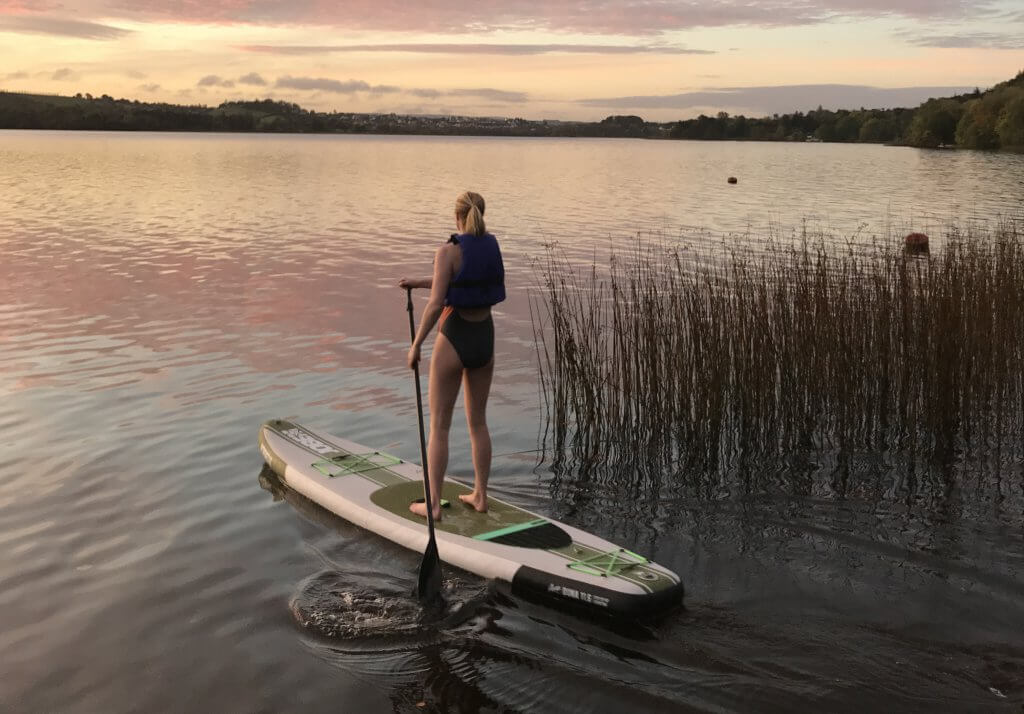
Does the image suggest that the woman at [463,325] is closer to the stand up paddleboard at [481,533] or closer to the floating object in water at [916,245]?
the stand up paddleboard at [481,533]

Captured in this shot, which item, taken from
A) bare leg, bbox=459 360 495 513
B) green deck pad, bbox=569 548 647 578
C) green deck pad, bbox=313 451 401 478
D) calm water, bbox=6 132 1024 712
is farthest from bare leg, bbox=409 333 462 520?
green deck pad, bbox=313 451 401 478

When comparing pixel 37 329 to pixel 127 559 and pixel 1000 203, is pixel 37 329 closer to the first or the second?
pixel 127 559

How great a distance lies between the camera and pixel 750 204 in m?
35.9

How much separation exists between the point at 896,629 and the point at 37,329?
43.8 ft

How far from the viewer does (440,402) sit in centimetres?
656

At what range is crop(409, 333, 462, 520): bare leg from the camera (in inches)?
254

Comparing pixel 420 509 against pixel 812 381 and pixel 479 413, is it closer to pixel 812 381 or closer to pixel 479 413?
pixel 479 413

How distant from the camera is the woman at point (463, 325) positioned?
6.21 metres

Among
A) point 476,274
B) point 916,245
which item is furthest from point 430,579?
point 916,245

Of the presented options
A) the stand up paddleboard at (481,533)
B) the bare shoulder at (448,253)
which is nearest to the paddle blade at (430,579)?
the stand up paddleboard at (481,533)

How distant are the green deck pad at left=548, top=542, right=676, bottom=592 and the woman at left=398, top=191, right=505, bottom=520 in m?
1.00

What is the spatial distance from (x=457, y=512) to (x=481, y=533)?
1.53ft

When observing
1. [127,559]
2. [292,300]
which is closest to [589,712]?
[127,559]

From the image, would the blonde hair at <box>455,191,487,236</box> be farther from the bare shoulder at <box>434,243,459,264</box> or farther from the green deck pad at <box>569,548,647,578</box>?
the green deck pad at <box>569,548,647,578</box>
